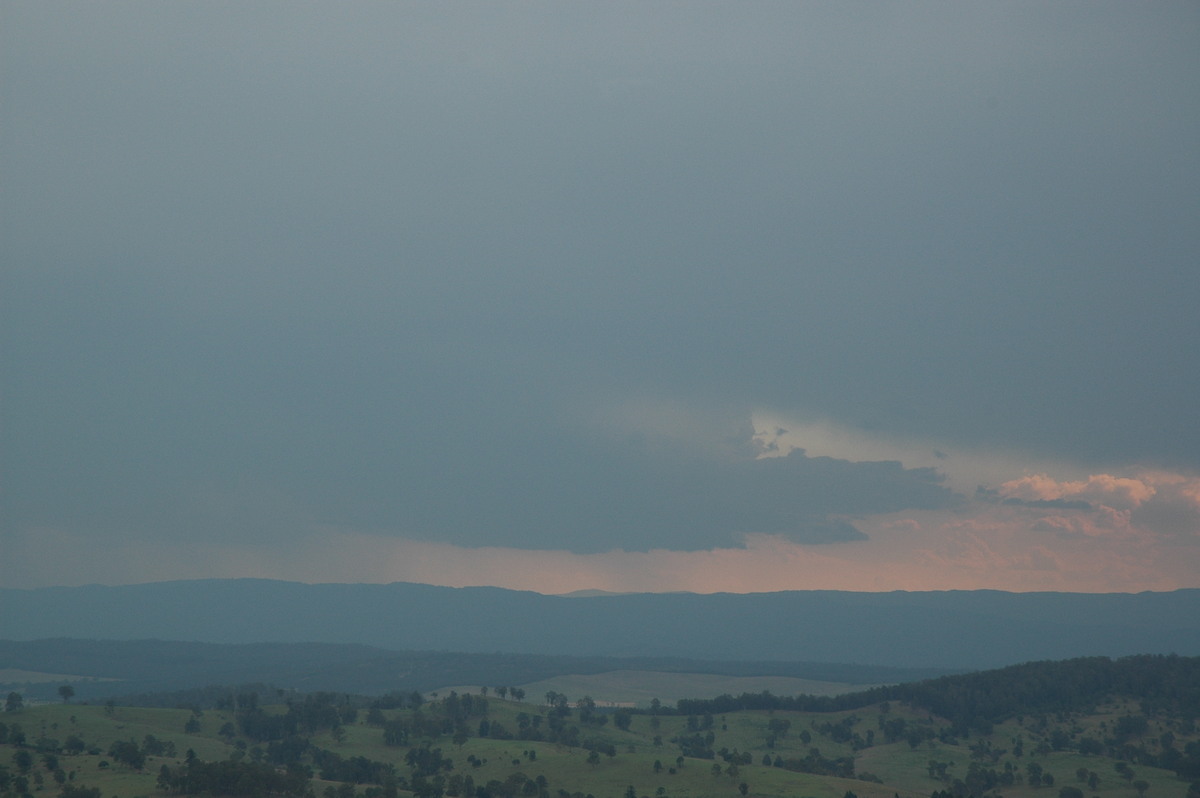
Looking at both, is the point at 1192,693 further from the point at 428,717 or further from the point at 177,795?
the point at 177,795

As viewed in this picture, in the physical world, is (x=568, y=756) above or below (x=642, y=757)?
below

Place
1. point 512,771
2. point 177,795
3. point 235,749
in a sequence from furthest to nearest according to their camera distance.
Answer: point 235,749, point 512,771, point 177,795

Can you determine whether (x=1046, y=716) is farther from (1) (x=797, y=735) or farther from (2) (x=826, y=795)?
(2) (x=826, y=795)

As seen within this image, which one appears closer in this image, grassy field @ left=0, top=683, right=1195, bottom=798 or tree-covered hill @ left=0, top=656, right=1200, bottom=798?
tree-covered hill @ left=0, top=656, right=1200, bottom=798

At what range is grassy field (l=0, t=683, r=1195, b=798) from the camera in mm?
119125

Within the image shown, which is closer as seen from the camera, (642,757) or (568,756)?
(642,757)

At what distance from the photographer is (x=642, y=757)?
14612cm

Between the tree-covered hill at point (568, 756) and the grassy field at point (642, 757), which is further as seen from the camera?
the grassy field at point (642, 757)

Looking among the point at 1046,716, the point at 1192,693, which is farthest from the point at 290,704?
the point at 1192,693

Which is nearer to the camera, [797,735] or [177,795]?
[177,795]

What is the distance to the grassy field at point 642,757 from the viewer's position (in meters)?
119

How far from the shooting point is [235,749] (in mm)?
159375

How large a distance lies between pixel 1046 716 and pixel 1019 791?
57.3 meters

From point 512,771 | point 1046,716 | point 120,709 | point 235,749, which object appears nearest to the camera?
point 512,771
